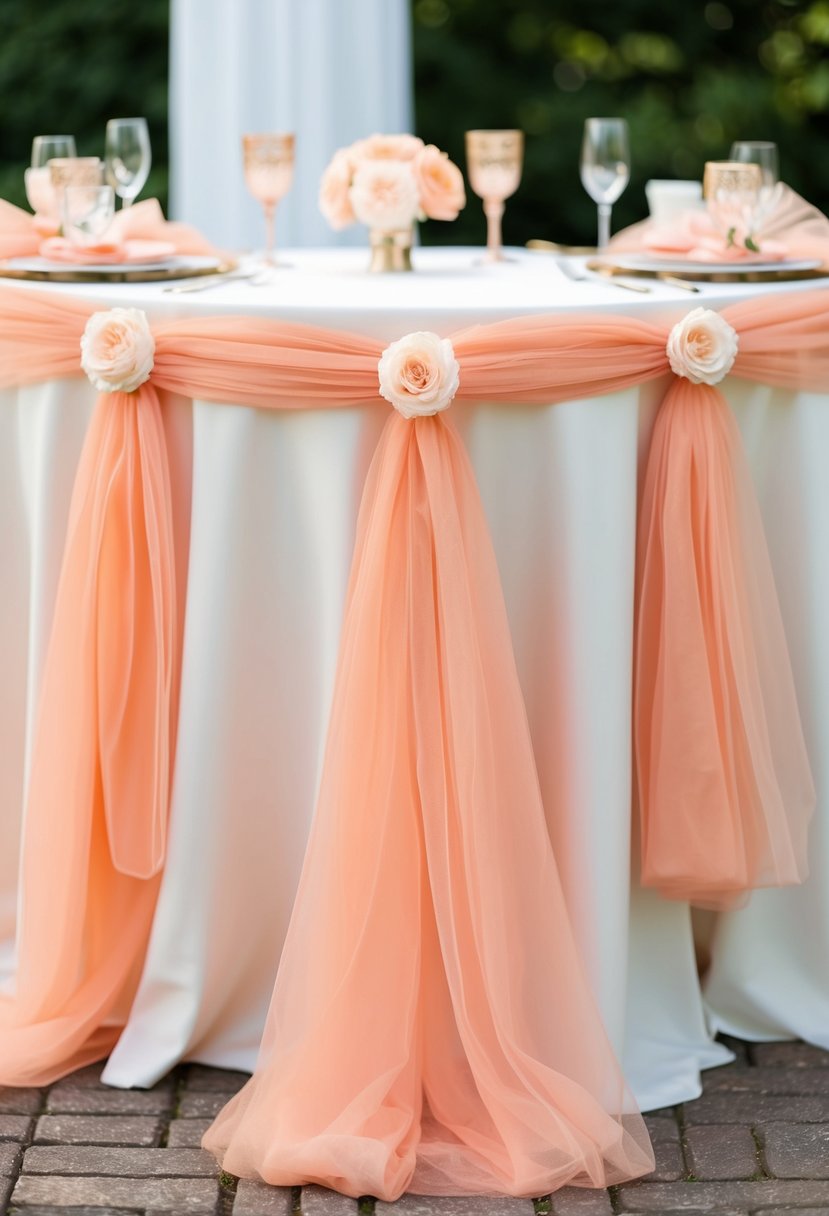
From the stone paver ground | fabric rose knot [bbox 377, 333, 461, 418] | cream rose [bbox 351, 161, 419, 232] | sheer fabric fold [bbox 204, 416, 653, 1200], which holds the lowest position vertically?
the stone paver ground

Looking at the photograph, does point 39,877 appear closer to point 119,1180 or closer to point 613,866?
point 119,1180


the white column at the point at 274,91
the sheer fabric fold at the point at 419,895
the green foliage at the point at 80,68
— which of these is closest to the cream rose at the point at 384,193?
the sheer fabric fold at the point at 419,895

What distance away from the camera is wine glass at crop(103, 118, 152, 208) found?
2812 mm

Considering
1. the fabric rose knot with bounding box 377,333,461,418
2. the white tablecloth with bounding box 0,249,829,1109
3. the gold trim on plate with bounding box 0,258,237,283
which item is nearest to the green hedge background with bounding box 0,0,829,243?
the gold trim on plate with bounding box 0,258,237,283

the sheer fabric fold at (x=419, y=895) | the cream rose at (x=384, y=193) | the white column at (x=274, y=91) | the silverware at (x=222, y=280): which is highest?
the white column at (x=274, y=91)

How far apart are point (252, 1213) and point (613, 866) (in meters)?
0.72

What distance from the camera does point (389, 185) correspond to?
8.67ft

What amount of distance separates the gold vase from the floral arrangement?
36mm

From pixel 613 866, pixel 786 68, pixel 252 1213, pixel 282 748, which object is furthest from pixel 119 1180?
pixel 786 68

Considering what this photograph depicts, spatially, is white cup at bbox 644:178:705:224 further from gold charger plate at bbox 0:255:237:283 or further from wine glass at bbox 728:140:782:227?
gold charger plate at bbox 0:255:237:283

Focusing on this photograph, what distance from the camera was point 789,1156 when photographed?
7.29 feet

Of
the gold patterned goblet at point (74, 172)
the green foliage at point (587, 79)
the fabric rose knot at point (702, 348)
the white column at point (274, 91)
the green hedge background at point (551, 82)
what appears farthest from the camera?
the green foliage at point (587, 79)

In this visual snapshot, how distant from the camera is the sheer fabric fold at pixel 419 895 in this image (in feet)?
7.01

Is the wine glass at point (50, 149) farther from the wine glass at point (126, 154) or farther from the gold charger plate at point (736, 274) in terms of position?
the gold charger plate at point (736, 274)
